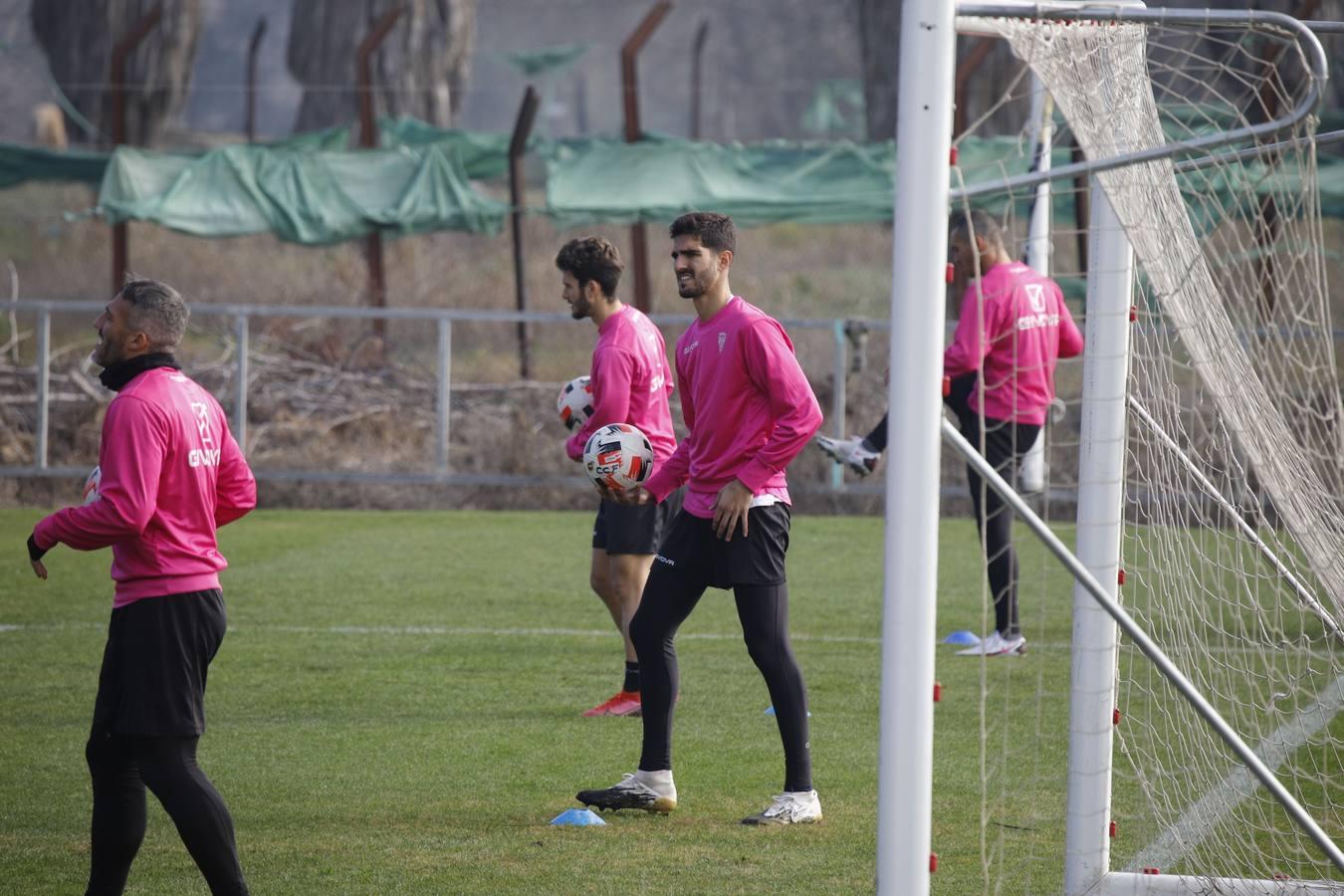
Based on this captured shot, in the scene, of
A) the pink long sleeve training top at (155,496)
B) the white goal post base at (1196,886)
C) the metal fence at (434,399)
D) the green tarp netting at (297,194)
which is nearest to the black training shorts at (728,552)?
the white goal post base at (1196,886)

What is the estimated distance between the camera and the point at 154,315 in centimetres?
452

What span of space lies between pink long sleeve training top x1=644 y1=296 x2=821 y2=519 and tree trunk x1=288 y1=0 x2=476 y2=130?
55.2ft

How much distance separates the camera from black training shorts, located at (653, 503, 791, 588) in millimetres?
5633

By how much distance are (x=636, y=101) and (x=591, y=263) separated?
381 inches

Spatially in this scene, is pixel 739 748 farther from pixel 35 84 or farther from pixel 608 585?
pixel 35 84

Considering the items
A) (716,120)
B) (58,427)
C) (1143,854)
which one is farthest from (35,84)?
(1143,854)

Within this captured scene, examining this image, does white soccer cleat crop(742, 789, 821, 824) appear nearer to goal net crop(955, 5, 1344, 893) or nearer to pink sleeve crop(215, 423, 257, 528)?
goal net crop(955, 5, 1344, 893)

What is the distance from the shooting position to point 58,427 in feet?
49.5

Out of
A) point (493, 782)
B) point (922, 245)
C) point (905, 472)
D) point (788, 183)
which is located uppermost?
point (788, 183)

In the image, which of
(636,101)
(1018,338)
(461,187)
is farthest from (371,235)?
(1018,338)

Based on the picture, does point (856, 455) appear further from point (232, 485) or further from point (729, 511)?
point (232, 485)

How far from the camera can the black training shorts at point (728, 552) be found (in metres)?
5.63

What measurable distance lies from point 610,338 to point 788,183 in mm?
9645

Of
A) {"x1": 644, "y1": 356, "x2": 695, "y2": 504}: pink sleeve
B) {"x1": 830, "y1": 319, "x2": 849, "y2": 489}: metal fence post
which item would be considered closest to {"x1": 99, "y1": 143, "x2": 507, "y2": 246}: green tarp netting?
{"x1": 830, "y1": 319, "x2": 849, "y2": 489}: metal fence post
